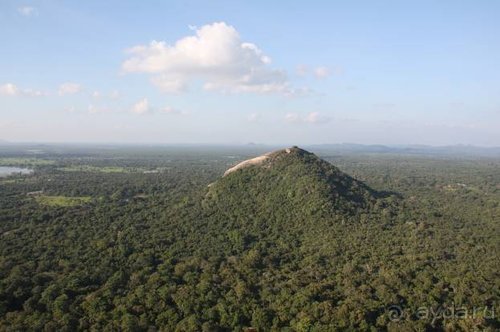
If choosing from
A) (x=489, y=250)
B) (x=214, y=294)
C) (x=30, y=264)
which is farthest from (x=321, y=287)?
(x=30, y=264)

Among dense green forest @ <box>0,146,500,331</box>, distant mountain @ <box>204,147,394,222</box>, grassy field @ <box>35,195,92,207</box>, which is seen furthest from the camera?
grassy field @ <box>35,195,92,207</box>

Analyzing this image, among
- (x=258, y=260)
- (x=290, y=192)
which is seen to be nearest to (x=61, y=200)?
(x=290, y=192)

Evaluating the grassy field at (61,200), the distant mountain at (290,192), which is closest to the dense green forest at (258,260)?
the distant mountain at (290,192)

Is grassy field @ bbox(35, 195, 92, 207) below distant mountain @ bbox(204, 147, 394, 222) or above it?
below

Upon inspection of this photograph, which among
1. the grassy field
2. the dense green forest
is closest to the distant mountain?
the dense green forest

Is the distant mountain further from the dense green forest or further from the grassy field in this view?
the grassy field

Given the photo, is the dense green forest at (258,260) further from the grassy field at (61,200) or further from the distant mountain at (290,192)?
the grassy field at (61,200)

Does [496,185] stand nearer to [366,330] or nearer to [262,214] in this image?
[262,214]

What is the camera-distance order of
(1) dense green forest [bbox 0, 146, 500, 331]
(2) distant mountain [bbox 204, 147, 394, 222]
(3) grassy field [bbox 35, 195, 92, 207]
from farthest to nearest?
(3) grassy field [bbox 35, 195, 92, 207]
(2) distant mountain [bbox 204, 147, 394, 222]
(1) dense green forest [bbox 0, 146, 500, 331]
